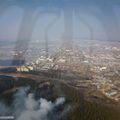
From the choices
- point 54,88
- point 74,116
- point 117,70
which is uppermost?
point 117,70

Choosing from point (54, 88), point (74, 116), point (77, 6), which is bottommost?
point (74, 116)

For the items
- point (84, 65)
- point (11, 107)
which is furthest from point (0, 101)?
point (84, 65)

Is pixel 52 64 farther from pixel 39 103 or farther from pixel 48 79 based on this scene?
pixel 39 103

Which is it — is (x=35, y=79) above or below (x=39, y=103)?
above

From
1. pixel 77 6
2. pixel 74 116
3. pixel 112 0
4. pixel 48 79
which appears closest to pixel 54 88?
pixel 48 79

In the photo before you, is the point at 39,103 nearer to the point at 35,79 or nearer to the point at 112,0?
the point at 35,79

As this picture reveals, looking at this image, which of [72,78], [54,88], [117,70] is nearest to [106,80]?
[117,70]

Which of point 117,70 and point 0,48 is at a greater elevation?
point 0,48
